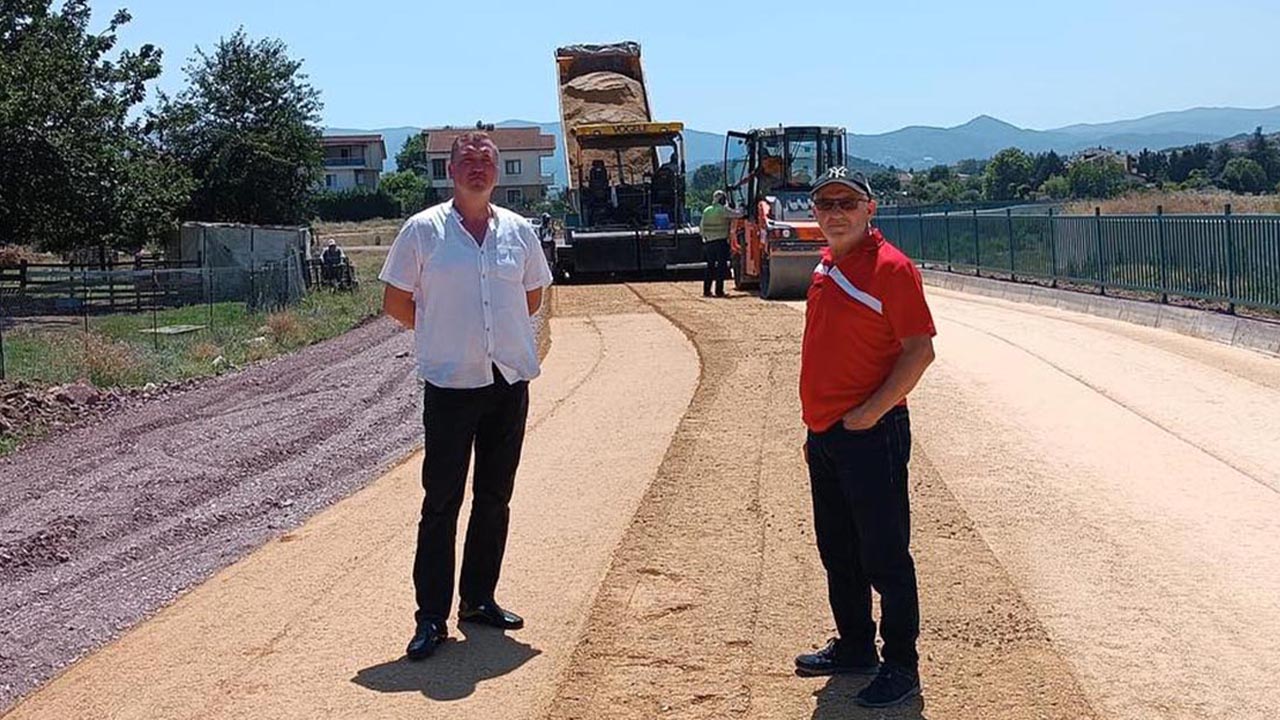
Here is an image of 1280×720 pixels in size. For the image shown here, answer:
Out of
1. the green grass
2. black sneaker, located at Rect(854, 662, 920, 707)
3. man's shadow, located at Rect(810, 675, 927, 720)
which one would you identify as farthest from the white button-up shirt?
the green grass

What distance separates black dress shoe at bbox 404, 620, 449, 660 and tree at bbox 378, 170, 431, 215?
101221 mm

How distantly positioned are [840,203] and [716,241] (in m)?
20.2

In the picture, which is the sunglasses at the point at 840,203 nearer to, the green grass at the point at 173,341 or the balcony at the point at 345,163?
the green grass at the point at 173,341

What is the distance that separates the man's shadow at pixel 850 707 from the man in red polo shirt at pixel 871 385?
0.04 m

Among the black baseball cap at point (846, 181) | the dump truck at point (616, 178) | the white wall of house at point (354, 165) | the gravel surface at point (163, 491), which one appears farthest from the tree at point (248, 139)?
the white wall of house at point (354, 165)

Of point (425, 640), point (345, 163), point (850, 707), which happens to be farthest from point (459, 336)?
point (345, 163)

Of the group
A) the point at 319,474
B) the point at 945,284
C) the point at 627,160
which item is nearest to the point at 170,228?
the point at 627,160

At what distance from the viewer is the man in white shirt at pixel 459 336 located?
632cm

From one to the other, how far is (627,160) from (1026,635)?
28.0 m

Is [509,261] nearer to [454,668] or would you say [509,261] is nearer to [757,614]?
[454,668]

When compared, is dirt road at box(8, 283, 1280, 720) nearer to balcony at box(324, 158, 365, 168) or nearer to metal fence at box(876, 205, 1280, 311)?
metal fence at box(876, 205, 1280, 311)

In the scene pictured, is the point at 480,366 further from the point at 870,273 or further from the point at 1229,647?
the point at 1229,647

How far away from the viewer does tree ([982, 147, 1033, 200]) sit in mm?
73812

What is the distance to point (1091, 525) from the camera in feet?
27.2
